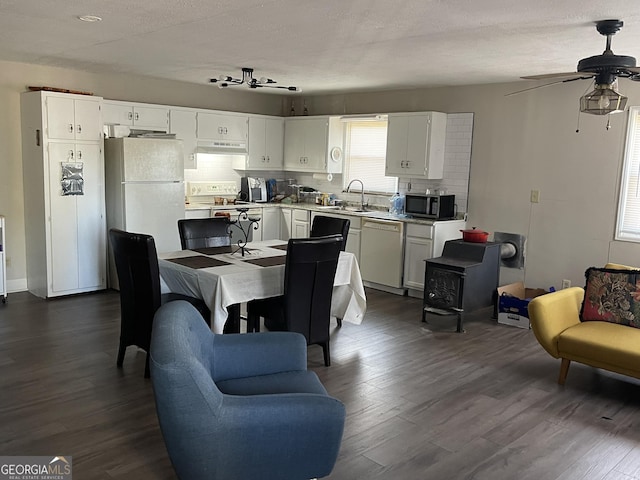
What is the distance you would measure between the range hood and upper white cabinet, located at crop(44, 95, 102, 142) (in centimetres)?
148

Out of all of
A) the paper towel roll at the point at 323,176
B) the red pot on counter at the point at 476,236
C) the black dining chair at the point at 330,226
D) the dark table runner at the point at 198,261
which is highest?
the paper towel roll at the point at 323,176

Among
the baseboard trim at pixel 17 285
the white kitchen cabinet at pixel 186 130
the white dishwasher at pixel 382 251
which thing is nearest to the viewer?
the baseboard trim at pixel 17 285

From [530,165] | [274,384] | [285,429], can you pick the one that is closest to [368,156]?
[530,165]

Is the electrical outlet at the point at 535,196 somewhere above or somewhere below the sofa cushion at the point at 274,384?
above

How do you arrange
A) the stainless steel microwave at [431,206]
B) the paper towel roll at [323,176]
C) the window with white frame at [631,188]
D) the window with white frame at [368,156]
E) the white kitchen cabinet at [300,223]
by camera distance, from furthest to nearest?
the paper towel roll at [323,176], the white kitchen cabinet at [300,223], the window with white frame at [368,156], the stainless steel microwave at [431,206], the window with white frame at [631,188]

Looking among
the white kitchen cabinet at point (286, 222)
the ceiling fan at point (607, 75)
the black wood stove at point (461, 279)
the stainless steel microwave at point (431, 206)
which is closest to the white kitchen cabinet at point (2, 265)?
the white kitchen cabinet at point (286, 222)

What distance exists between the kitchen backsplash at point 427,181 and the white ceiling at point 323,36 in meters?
0.70

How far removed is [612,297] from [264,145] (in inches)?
203

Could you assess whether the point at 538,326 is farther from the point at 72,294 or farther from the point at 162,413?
the point at 72,294

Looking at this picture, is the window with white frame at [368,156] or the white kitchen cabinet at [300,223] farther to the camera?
the white kitchen cabinet at [300,223]

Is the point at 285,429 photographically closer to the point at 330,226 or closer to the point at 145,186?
the point at 330,226

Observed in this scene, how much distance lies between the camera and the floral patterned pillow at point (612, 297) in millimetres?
4199

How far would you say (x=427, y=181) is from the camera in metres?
7.04

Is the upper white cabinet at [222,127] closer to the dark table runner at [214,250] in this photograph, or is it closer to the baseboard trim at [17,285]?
the baseboard trim at [17,285]
